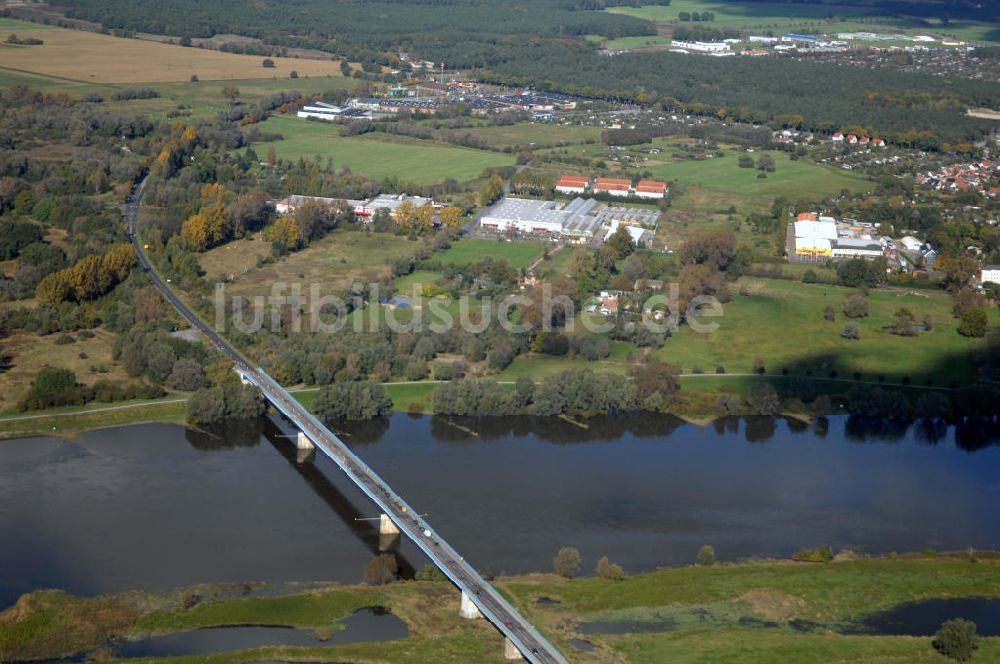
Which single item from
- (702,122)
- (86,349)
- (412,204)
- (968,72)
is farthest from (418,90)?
(86,349)

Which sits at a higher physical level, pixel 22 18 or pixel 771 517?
pixel 22 18

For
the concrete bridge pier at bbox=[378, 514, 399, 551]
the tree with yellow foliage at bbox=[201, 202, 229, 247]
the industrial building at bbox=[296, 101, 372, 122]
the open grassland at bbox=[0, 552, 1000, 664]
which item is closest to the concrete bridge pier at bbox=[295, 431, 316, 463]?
the concrete bridge pier at bbox=[378, 514, 399, 551]

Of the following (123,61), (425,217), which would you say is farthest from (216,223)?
(123,61)

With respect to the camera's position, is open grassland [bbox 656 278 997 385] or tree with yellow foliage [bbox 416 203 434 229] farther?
tree with yellow foliage [bbox 416 203 434 229]

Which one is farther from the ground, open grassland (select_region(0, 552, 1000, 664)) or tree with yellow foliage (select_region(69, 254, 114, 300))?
tree with yellow foliage (select_region(69, 254, 114, 300))

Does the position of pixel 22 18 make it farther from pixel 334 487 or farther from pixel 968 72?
pixel 334 487

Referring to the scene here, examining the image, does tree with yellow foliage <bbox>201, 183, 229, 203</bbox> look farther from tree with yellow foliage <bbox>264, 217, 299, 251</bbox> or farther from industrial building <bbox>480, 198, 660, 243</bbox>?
industrial building <bbox>480, 198, 660, 243</bbox>

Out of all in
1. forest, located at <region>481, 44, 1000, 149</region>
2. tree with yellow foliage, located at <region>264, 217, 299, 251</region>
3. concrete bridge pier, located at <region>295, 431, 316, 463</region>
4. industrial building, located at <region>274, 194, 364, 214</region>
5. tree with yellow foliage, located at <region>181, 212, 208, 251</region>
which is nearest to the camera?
concrete bridge pier, located at <region>295, 431, 316, 463</region>
